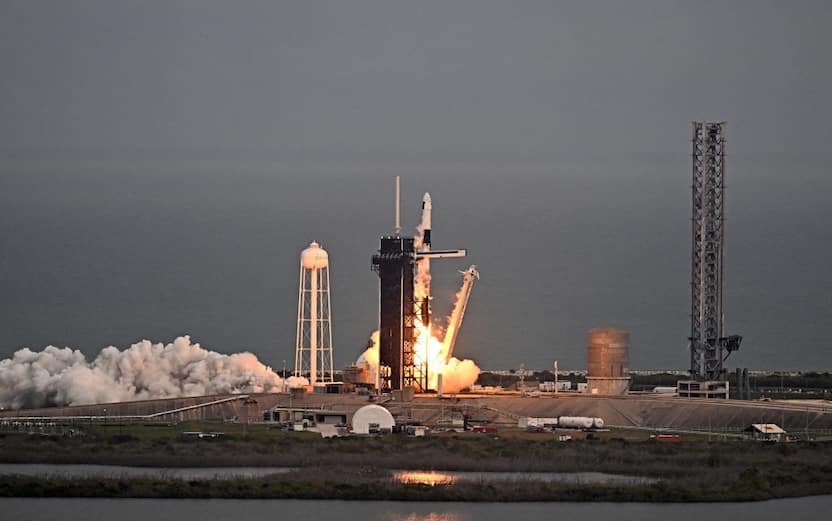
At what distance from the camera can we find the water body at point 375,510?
92500 mm

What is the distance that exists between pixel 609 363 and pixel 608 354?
26.8 inches

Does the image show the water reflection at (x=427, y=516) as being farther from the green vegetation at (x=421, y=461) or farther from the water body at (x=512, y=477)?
the water body at (x=512, y=477)

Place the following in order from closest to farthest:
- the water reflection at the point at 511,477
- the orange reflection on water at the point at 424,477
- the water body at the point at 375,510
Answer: the water body at the point at 375,510, the orange reflection on water at the point at 424,477, the water reflection at the point at 511,477

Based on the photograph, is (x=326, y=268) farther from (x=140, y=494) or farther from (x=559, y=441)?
(x=140, y=494)

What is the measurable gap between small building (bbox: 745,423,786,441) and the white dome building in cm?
2074

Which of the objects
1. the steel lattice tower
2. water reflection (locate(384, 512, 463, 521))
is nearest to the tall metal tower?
the steel lattice tower

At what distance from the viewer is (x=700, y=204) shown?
141 m

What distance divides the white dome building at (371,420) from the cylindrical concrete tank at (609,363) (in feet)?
64.3

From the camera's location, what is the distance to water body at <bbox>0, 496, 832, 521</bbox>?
3642 inches

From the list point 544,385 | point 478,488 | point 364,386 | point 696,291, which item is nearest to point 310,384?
point 364,386

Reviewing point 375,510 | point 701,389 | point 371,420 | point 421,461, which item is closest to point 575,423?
point 371,420

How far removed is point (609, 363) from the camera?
5512 inches

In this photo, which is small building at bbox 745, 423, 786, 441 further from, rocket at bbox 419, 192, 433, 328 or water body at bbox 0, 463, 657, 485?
rocket at bbox 419, 192, 433, 328

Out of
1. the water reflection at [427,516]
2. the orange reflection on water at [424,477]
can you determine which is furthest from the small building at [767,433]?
the water reflection at [427,516]
